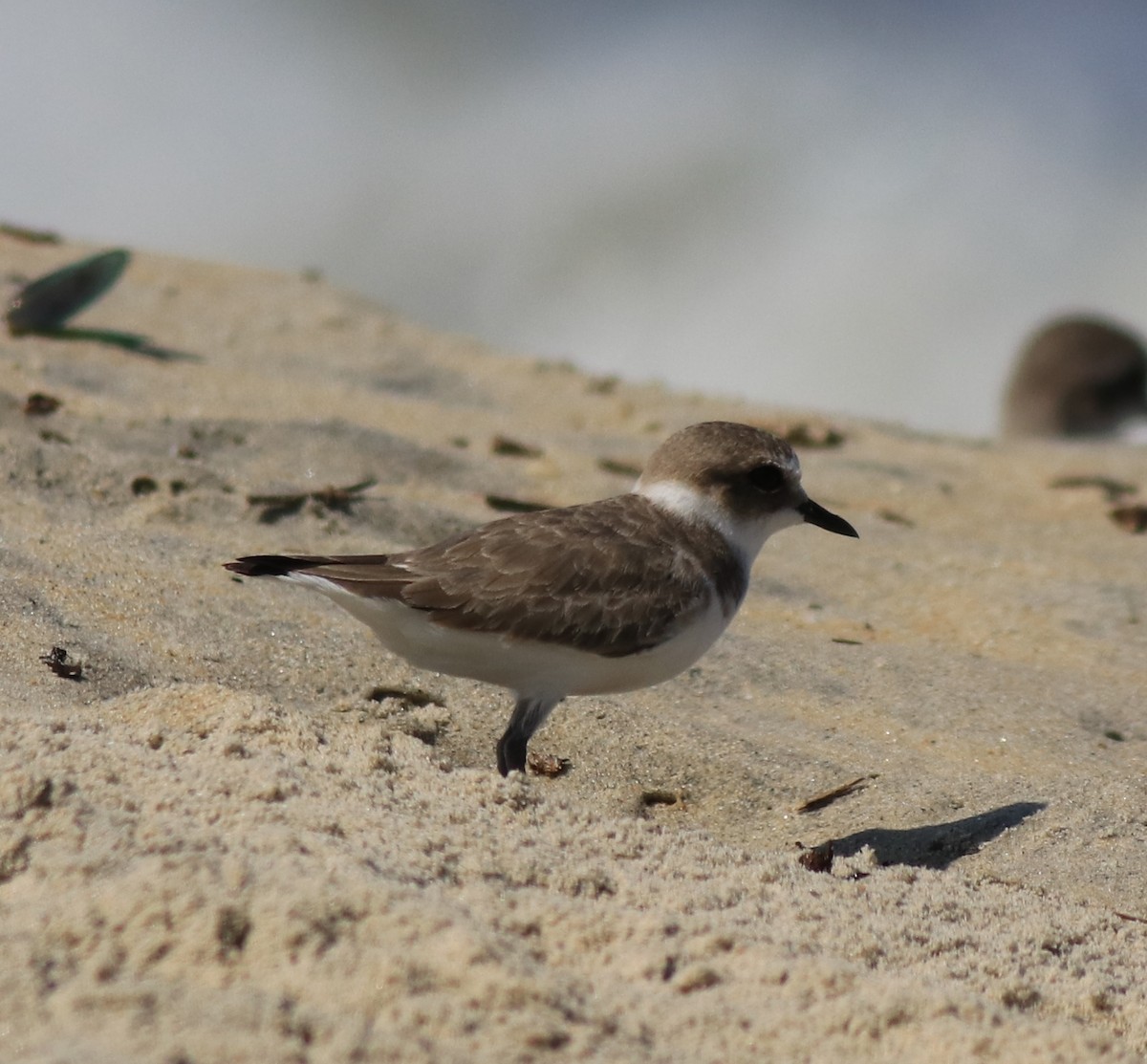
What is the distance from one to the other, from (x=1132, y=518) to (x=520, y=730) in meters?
3.94

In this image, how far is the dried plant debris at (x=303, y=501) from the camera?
4.82 m

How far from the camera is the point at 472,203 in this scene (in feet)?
52.4

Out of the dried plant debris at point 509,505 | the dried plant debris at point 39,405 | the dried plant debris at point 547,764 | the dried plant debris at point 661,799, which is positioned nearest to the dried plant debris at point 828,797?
the dried plant debris at point 661,799

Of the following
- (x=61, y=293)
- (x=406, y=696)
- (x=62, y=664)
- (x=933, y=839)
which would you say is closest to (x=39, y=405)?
(x=61, y=293)

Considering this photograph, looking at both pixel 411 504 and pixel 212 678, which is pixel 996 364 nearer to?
pixel 411 504

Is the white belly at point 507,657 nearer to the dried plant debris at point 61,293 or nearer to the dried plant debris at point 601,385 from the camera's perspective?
the dried plant debris at point 61,293

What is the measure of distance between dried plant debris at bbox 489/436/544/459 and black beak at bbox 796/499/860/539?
2276mm

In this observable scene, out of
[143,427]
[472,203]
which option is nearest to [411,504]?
[143,427]

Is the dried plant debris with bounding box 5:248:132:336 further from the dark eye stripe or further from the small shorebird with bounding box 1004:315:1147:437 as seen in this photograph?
the small shorebird with bounding box 1004:315:1147:437

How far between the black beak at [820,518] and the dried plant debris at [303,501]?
168 centimetres

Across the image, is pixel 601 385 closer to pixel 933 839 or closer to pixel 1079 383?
pixel 933 839

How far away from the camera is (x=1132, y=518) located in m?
6.34

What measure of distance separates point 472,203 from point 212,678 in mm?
12985

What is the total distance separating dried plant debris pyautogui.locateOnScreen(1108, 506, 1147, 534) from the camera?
6293 millimetres
